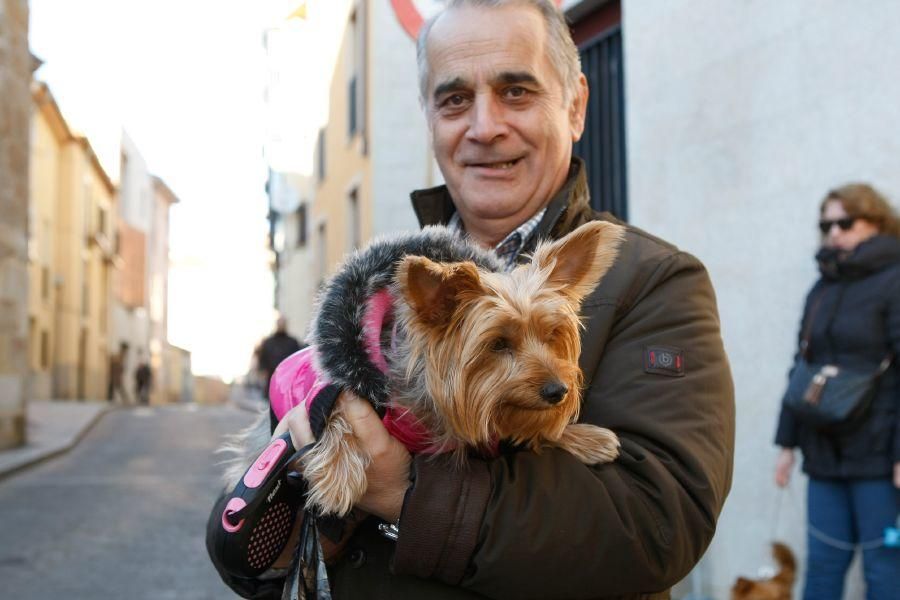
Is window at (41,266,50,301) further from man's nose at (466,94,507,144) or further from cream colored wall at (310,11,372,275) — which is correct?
man's nose at (466,94,507,144)

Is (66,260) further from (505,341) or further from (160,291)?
(505,341)

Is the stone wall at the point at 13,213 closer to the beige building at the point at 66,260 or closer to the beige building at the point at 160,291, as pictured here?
the beige building at the point at 66,260

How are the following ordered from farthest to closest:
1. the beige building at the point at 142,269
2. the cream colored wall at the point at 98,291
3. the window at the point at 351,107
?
the beige building at the point at 142,269, the cream colored wall at the point at 98,291, the window at the point at 351,107

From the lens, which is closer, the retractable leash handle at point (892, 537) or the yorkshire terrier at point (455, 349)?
the yorkshire terrier at point (455, 349)

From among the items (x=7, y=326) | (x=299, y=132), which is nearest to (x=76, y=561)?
(x=7, y=326)

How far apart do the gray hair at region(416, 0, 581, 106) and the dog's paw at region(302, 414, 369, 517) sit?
1090mm

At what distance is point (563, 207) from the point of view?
232cm

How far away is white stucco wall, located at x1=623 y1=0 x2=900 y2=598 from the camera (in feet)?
16.6

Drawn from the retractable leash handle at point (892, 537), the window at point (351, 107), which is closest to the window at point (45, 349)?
the window at point (351, 107)

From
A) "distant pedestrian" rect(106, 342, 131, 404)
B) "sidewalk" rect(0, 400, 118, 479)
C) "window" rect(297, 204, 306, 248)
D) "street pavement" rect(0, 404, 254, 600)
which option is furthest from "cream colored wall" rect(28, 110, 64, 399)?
"street pavement" rect(0, 404, 254, 600)

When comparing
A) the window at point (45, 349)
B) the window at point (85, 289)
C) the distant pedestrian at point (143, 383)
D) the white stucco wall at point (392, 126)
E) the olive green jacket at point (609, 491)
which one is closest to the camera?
the olive green jacket at point (609, 491)

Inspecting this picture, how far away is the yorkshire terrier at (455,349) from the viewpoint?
6.29ft

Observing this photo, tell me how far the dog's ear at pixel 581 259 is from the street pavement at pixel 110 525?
549 cm

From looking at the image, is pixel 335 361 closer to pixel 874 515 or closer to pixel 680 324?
pixel 680 324
